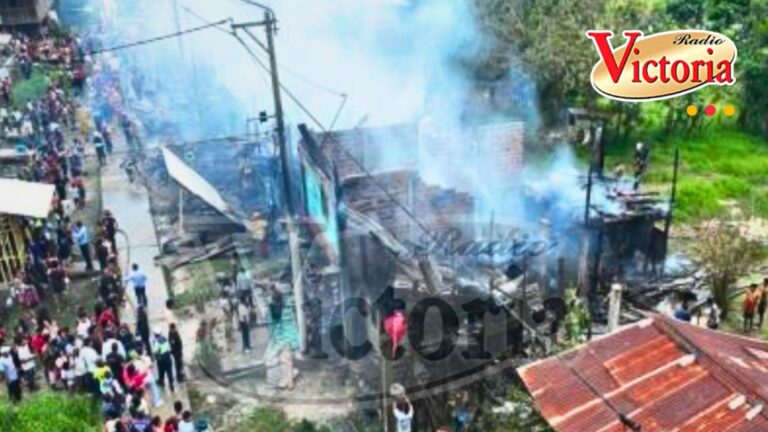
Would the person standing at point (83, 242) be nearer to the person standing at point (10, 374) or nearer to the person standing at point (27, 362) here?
the person standing at point (27, 362)

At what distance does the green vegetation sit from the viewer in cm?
1210

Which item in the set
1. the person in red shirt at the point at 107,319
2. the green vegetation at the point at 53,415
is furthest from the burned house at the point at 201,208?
the green vegetation at the point at 53,415

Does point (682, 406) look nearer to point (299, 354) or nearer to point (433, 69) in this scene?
point (299, 354)

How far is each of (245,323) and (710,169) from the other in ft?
49.2

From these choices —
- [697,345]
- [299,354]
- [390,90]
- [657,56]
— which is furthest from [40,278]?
[657,56]

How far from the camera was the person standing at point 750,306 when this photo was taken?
14.9 metres

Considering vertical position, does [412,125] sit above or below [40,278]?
above

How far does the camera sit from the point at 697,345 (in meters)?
9.74

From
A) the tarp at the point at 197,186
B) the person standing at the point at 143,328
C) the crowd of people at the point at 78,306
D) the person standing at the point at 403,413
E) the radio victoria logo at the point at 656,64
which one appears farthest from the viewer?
the radio victoria logo at the point at 656,64

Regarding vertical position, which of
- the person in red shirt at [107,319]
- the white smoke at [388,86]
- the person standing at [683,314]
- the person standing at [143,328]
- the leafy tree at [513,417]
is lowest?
the leafy tree at [513,417]

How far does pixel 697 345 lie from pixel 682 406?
1044 millimetres

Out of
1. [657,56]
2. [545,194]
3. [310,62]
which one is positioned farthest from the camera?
[310,62]

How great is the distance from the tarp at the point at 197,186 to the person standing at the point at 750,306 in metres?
10.8

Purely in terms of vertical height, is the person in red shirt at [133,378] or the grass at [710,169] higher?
the grass at [710,169]
